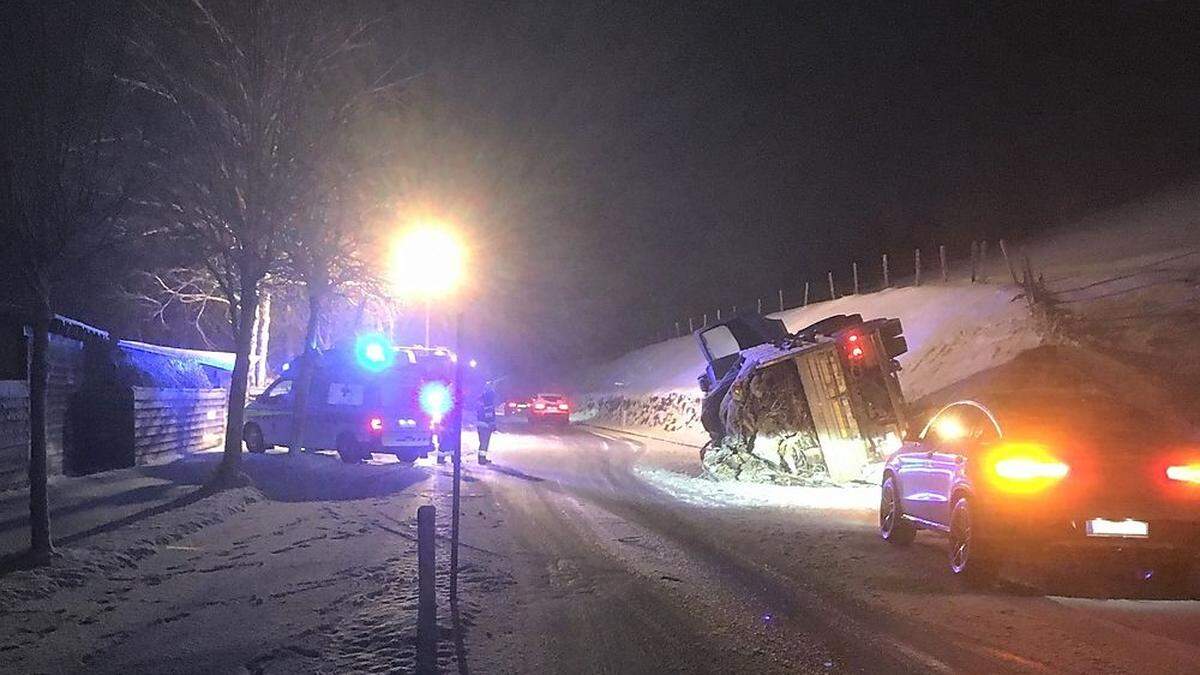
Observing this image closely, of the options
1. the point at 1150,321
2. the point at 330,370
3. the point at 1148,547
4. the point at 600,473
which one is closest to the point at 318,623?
the point at 1148,547

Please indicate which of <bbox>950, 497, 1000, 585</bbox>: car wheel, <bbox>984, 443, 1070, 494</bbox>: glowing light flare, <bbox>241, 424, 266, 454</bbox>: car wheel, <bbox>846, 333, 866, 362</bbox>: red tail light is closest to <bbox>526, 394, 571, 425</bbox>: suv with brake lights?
<bbox>241, 424, 266, 454</bbox>: car wheel

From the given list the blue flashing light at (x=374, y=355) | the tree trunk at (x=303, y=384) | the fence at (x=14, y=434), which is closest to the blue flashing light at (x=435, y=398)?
the blue flashing light at (x=374, y=355)

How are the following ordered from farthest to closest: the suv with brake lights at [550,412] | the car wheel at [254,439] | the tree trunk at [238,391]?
1. the suv with brake lights at [550,412]
2. the car wheel at [254,439]
3. the tree trunk at [238,391]

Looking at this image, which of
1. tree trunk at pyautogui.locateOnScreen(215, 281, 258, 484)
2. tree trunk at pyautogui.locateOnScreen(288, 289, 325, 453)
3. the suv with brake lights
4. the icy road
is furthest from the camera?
the suv with brake lights

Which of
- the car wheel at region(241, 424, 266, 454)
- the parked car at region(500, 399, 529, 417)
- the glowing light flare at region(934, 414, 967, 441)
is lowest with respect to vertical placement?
the glowing light flare at region(934, 414, 967, 441)

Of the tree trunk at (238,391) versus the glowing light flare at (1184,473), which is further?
the tree trunk at (238,391)

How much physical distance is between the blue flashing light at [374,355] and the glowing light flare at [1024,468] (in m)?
14.6

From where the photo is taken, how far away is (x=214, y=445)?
23.3 metres

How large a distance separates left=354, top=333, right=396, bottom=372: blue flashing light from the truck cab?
2cm

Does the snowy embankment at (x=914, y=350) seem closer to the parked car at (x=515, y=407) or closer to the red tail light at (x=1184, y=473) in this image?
the parked car at (x=515, y=407)

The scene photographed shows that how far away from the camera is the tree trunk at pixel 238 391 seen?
1492 centimetres

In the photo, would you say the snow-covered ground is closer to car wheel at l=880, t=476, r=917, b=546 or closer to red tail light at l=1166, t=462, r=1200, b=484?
car wheel at l=880, t=476, r=917, b=546

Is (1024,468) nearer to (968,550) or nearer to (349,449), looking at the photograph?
(968,550)

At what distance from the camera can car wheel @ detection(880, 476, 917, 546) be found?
35.6 ft
